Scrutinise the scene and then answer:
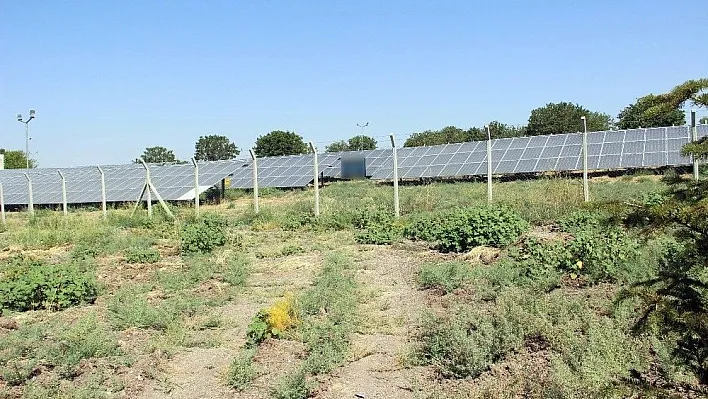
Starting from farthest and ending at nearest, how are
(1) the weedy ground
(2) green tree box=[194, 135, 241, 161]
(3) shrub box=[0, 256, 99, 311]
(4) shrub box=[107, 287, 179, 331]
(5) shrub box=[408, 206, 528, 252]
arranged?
(2) green tree box=[194, 135, 241, 161] < (5) shrub box=[408, 206, 528, 252] < (3) shrub box=[0, 256, 99, 311] < (4) shrub box=[107, 287, 179, 331] < (1) the weedy ground

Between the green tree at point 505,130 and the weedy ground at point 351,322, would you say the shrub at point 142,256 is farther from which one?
the green tree at point 505,130

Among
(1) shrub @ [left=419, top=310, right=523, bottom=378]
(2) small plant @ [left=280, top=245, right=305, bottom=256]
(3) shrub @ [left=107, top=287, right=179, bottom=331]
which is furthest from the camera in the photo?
(2) small plant @ [left=280, top=245, right=305, bottom=256]

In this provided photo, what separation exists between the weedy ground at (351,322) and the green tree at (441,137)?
155 feet

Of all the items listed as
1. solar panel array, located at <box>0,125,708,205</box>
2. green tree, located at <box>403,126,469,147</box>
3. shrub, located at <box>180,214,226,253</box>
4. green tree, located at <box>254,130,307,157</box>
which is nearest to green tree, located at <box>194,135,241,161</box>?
green tree, located at <box>254,130,307,157</box>

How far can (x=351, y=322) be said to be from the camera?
19.6 ft

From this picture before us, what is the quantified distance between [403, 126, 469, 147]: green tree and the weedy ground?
47.1m

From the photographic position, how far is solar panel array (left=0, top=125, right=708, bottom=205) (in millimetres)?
23750

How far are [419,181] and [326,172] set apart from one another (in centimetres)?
Result: 675

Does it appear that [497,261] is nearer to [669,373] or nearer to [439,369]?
[439,369]

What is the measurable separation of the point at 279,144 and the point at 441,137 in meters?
19.1

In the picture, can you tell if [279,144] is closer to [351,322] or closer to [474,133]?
[474,133]

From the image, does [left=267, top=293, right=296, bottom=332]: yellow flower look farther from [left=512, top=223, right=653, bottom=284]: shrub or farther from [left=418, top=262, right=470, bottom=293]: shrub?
[left=512, top=223, right=653, bottom=284]: shrub

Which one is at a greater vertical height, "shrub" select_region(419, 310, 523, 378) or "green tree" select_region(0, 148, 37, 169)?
"green tree" select_region(0, 148, 37, 169)

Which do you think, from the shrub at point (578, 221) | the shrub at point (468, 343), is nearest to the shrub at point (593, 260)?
the shrub at point (468, 343)
